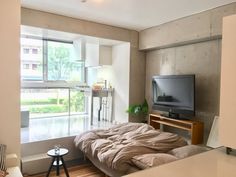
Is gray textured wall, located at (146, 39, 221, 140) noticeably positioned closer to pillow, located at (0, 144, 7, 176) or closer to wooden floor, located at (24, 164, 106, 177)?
wooden floor, located at (24, 164, 106, 177)

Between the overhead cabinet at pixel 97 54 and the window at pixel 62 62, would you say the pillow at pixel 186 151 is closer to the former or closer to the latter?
the overhead cabinet at pixel 97 54

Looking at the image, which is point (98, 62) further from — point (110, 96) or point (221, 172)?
point (221, 172)

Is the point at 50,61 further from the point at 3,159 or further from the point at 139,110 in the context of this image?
the point at 3,159

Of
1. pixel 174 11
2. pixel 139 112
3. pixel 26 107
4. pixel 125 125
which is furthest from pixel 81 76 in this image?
pixel 174 11

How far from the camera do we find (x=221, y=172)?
3.16 feet

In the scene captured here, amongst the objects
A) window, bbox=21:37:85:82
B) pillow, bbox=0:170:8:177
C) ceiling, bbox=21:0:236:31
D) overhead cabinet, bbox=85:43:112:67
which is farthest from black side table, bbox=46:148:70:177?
window, bbox=21:37:85:82

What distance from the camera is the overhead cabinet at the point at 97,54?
5312 mm

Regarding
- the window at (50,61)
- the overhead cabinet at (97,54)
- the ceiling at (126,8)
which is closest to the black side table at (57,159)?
the ceiling at (126,8)

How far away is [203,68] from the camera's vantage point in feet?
12.9

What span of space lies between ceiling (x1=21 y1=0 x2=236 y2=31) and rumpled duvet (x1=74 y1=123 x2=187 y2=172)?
6.80ft

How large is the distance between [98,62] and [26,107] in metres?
2.37

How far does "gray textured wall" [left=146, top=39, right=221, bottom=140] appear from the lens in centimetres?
372

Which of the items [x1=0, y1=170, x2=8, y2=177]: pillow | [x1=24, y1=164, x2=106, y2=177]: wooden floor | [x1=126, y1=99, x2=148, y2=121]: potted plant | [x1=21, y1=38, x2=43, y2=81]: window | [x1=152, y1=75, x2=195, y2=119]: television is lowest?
[x1=24, y1=164, x2=106, y2=177]: wooden floor

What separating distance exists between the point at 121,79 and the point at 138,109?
36.7 inches
